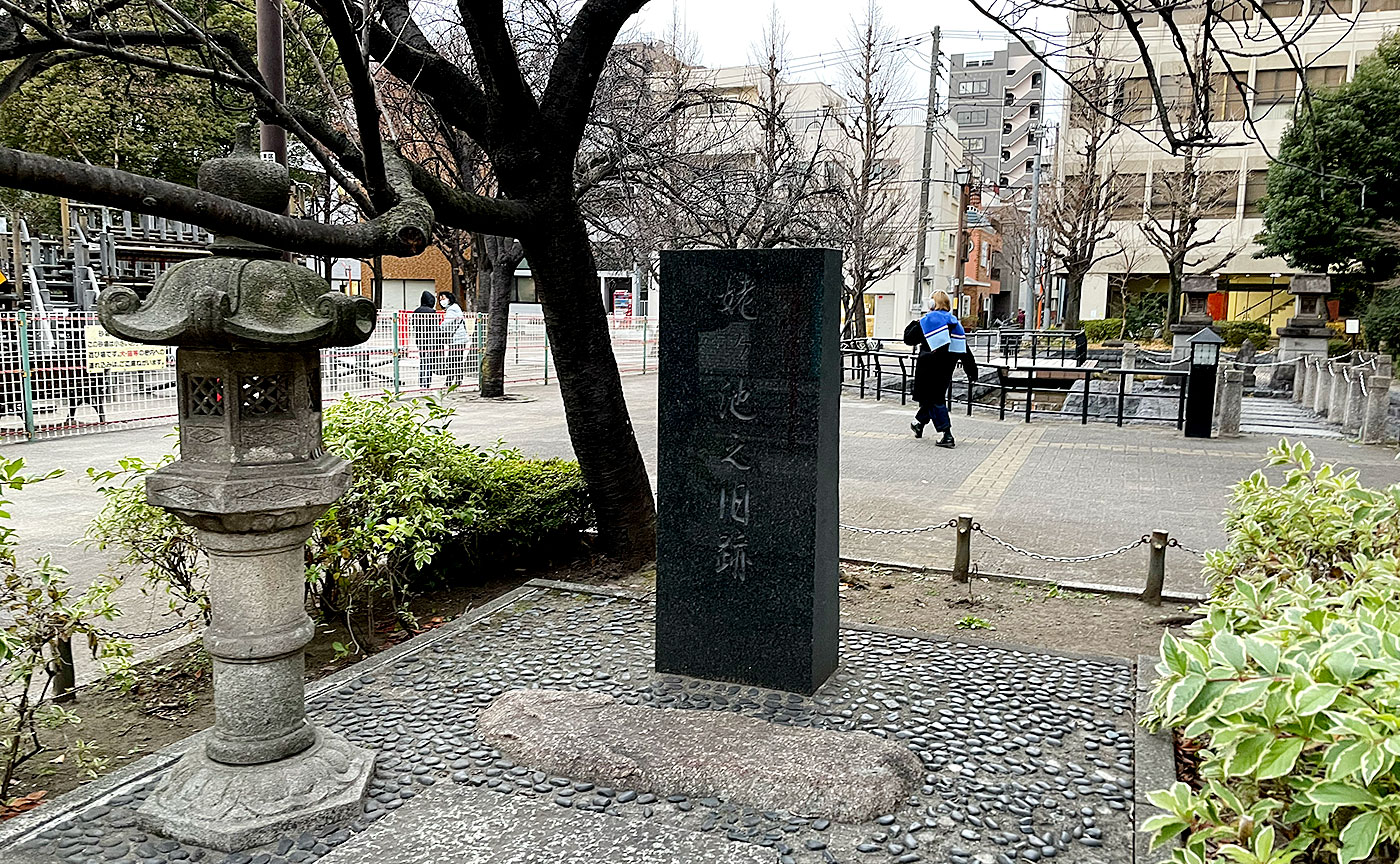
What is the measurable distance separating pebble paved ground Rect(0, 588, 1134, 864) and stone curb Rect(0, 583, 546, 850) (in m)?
0.03

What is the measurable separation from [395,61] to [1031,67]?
236 ft

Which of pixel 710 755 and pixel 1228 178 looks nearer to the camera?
pixel 710 755

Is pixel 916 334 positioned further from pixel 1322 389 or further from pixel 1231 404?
pixel 1322 389

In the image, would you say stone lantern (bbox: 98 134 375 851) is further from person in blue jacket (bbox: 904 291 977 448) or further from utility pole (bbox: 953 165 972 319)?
utility pole (bbox: 953 165 972 319)

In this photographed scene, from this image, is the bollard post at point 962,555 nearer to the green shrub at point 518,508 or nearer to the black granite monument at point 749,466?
the black granite monument at point 749,466

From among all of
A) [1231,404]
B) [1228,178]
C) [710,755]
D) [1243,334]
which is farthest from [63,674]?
[1228,178]

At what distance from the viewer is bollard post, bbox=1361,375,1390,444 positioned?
42.0 ft

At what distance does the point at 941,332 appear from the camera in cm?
1245

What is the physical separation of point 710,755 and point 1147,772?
5.43 ft

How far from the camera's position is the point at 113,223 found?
2380cm

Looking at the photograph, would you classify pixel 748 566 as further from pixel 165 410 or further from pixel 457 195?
pixel 165 410

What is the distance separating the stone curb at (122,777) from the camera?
3247mm

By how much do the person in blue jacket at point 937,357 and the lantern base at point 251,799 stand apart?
1021cm

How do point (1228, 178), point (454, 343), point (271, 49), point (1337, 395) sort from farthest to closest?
point (1228, 178)
point (454, 343)
point (1337, 395)
point (271, 49)
